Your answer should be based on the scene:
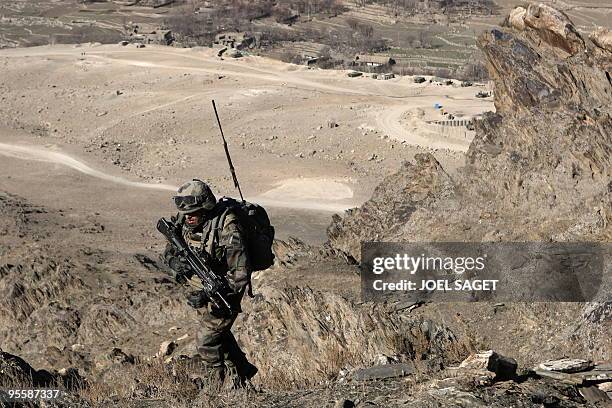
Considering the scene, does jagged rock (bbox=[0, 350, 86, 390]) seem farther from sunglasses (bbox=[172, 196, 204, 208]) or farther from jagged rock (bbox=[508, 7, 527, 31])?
jagged rock (bbox=[508, 7, 527, 31])

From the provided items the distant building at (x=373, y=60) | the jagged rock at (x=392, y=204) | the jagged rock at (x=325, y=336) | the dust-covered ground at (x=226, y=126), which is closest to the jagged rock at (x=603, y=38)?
the jagged rock at (x=392, y=204)

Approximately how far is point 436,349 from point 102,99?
45613 millimetres

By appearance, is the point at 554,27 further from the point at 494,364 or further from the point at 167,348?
the point at 494,364

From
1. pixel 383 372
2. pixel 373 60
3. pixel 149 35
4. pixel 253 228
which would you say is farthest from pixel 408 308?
pixel 149 35

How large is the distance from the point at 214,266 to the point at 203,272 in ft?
0.47

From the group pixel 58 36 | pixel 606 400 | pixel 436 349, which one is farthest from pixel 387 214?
pixel 58 36

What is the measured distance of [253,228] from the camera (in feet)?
28.5

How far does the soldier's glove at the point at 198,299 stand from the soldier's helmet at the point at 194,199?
924 millimetres

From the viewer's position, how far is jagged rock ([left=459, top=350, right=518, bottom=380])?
7.03 metres

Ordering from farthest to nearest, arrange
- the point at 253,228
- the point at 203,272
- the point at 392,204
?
the point at 392,204
the point at 253,228
the point at 203,272

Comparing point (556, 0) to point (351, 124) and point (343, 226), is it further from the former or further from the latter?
point (343, 226)

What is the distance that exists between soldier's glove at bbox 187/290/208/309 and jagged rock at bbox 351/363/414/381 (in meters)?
1.93

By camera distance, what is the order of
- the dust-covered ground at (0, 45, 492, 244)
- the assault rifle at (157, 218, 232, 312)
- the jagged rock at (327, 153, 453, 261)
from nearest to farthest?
1. the assault rifle at (157, 218, 232, 312)
2. the jagged rock at (327, 153, 453, 261)
3. the dust-covered ground at (0, 45, 492, 244)

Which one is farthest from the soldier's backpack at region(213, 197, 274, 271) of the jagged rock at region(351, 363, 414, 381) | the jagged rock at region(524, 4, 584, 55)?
the jagged rock at region(524, 4, 584, 55)
